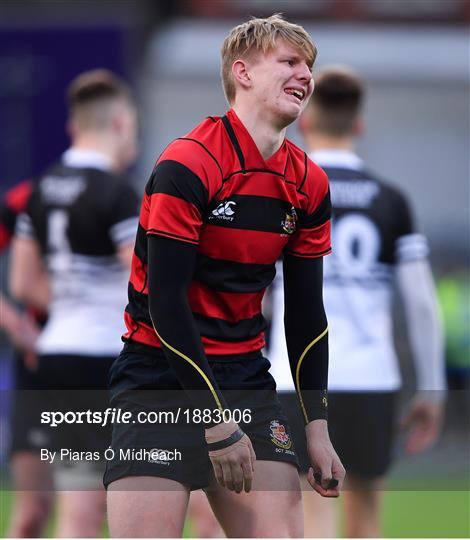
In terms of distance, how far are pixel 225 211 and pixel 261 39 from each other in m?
0.47

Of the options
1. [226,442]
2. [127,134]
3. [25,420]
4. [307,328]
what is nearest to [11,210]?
[127,134]

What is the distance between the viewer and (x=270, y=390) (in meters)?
3.76

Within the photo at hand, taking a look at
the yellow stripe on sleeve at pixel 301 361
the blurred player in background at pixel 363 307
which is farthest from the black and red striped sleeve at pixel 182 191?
the blurred player in background at pixel 363 307

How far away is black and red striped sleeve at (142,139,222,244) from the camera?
3.39m

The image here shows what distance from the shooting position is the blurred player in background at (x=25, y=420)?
238 inches

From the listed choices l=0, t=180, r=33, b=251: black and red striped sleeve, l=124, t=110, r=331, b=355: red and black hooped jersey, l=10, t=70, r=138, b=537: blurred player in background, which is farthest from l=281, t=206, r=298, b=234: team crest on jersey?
l=0, t=180, r=33, b=251: black and red striped sleeve

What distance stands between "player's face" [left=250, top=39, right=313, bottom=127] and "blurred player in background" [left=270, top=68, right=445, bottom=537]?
6.31 ft

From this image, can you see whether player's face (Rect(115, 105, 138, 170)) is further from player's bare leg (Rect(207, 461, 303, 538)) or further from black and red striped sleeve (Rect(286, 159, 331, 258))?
player's bare leg (Rect(207, 461, 303, 538))

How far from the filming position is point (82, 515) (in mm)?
5555

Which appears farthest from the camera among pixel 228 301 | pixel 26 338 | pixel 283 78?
pixel 26 338

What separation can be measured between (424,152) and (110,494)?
14131 millimetres

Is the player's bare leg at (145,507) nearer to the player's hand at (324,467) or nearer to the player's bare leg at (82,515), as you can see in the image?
the player's hand at (324,467)

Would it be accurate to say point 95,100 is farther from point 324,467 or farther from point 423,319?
point 324,467

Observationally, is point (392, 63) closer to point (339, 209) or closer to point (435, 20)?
point (435, 20)
